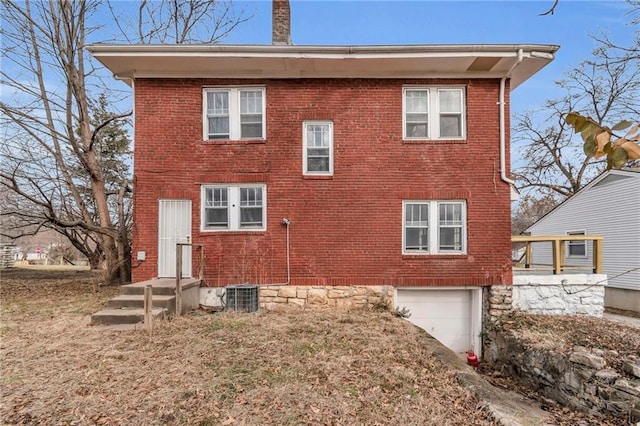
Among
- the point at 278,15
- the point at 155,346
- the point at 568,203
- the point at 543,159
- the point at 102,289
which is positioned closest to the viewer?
the point at 155,346

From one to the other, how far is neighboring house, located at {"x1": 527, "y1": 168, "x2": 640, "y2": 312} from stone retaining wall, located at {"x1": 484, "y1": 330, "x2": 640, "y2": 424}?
6.98 m

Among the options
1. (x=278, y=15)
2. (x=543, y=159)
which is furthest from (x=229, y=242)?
(x=543, y=159)

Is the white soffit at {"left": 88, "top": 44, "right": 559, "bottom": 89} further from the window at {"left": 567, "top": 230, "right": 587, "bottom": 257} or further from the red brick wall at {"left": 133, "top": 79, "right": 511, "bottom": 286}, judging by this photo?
the window at {"left": 567, "top": 230, "right": 587, "bottom": 257}

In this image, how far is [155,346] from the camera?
541cm

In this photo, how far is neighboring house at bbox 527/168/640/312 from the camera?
12.4m

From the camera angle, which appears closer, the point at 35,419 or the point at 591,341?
the point at 35,419

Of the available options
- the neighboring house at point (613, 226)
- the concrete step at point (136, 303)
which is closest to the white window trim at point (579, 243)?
the neighboring house at point (613, 226)

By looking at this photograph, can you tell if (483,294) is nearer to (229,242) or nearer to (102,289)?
(229,242)

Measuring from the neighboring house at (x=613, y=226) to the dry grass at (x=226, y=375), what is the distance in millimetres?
10635

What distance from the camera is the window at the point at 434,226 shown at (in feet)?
28.1

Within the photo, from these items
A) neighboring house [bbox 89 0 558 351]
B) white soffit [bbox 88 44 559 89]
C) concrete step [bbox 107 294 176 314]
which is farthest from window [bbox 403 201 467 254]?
concrete step [bbox 107 294 176 314]

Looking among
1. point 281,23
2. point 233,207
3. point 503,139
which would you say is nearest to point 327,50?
point 281,23

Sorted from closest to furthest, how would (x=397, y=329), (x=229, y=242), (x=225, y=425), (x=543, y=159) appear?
1. (x=225, y=425)
2. (x=397, y=329)
3. (x=229, y=242)
4. (x=543, y=159)

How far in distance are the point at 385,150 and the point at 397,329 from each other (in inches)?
162
